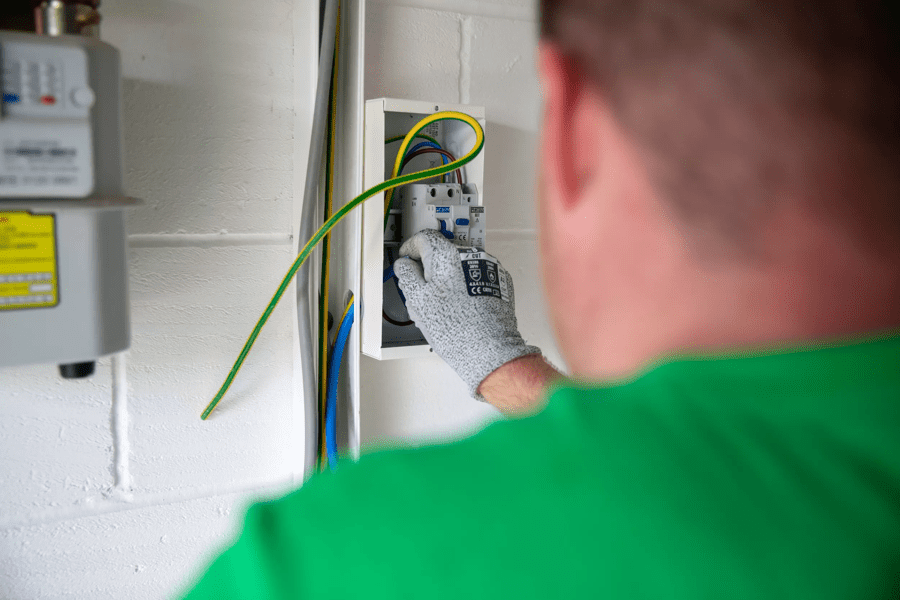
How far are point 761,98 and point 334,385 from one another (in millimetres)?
979

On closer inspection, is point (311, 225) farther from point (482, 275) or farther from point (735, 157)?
point (735, 157)

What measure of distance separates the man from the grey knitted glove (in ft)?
2.32

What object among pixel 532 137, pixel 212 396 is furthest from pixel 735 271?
pixel 532 137

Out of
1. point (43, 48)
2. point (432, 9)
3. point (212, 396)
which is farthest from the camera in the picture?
point (432, 9)

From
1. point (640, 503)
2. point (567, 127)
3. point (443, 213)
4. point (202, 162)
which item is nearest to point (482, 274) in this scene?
point (443, 213)

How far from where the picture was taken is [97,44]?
2.85 ft

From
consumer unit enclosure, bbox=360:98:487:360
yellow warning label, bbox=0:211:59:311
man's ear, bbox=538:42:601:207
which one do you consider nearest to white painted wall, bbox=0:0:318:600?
consumer unit enclosure, bbox=360:98:487:360

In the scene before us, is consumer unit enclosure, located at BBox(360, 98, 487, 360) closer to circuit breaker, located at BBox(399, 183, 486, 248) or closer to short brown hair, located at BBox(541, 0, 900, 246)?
circuit breaker, located at BBox(399, 183, 486, 248)

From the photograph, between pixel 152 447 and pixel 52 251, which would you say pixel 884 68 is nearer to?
pixel 52 251

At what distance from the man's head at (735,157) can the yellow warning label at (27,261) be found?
70 cm

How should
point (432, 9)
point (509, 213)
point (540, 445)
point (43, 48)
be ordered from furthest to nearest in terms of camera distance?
point (509, 213) → point (432, 9) → point (43, 48) → point (540, 445)

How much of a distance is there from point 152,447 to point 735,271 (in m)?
1.01

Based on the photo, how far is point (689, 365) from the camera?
36cm

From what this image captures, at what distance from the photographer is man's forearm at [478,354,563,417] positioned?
1.13m
